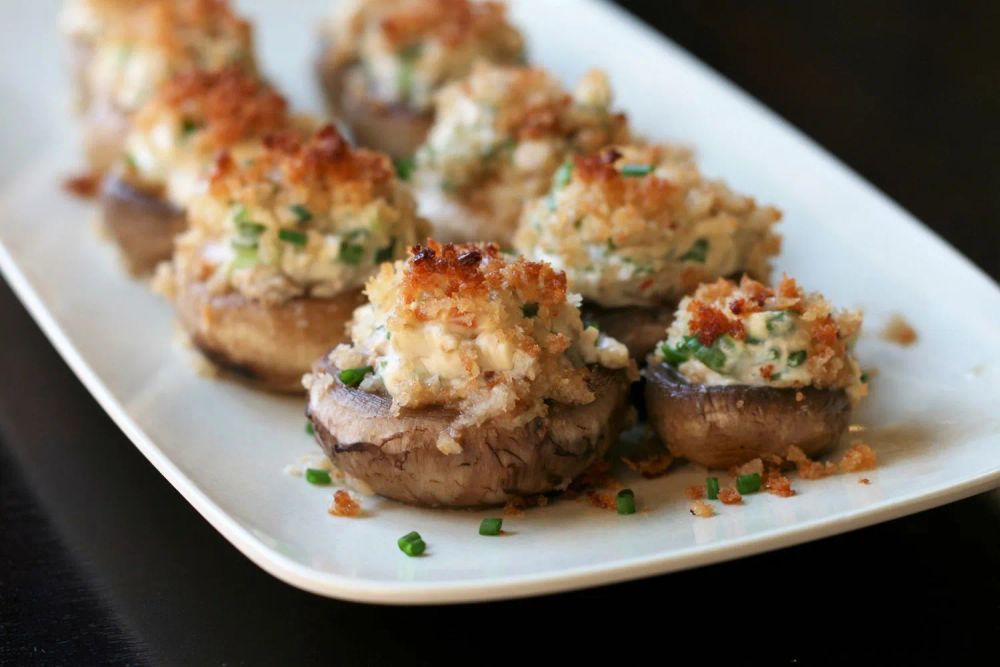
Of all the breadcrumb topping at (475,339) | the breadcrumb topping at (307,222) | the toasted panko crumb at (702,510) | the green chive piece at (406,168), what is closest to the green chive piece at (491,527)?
the breadcrumb topping at (475,339)

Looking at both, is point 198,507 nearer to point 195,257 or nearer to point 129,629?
point 129,629

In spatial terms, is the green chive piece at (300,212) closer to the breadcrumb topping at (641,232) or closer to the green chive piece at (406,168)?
the breadcrumb topping at (641,232)

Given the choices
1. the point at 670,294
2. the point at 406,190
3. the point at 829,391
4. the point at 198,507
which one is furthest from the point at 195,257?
the point at 829,391

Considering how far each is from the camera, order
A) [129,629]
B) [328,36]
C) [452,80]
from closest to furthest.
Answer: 1. [129,629]
2. [452,80]
3. [328,36]

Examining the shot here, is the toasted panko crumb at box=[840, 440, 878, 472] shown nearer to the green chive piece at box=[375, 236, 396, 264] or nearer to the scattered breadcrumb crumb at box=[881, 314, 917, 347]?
the scattered breadcrumb crumb at box=[881, 314, 917, 347]

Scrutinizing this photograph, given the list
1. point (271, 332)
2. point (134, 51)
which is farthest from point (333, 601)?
point (134, 51)

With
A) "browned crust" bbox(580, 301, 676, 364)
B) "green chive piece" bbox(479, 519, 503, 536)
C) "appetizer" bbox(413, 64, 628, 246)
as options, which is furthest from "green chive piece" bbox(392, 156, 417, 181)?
"green chive piece" bbox(479, 519, 503, 536)

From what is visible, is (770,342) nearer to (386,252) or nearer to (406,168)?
(386,252)

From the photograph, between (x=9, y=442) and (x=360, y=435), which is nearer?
(x=360, y=435)
